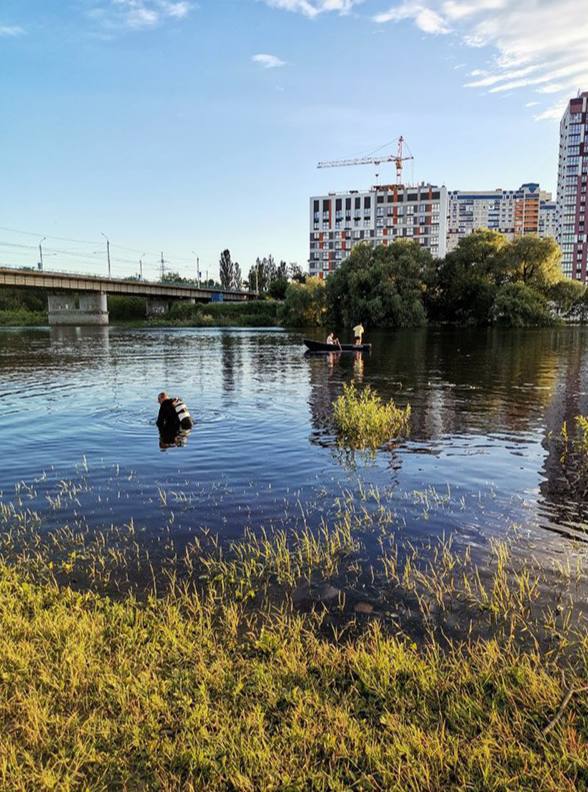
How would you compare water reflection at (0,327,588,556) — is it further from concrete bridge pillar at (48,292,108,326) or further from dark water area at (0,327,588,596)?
concrete bridge pillar at (48,292,108,326)

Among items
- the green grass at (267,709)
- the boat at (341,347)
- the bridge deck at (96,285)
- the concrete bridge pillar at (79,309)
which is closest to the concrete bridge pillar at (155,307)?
the bridge deck at (96,285)

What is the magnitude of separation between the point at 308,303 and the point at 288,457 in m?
93.3

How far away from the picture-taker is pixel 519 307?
88562mm

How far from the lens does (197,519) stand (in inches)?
442

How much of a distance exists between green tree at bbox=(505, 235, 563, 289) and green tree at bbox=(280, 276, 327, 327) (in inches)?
1305

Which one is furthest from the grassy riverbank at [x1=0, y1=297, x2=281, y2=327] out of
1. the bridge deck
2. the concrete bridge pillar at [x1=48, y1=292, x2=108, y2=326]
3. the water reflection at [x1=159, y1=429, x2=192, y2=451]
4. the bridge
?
the water reflection at [x1=159, y1=429, x2=192, y2=451]

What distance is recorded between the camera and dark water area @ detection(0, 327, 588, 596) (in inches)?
448

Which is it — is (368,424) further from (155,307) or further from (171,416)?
(155,307)

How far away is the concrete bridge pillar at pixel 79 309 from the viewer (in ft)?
465

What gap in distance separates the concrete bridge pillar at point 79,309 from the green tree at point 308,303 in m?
54.5

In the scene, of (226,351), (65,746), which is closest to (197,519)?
(65,746)

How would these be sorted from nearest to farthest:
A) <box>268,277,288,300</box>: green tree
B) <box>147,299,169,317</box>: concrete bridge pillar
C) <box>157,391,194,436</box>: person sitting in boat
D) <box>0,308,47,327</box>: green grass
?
<box>157,391,194,436</box>: person sitting in boat, <box>0,308,47,327</box>: green grass, <box>147,299,169,317</box>: concrete bridge pillar, <box>268,277,288,300</box>: green tree

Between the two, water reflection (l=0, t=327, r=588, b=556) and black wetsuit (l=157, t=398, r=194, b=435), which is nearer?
water reflection (l=0, t=327, r=588, b=556)

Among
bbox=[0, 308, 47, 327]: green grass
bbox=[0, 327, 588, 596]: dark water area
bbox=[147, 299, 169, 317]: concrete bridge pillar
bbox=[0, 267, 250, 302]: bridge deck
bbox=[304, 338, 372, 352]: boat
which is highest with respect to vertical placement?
bbox=[0, 267, 250, 302]: bridge deck
